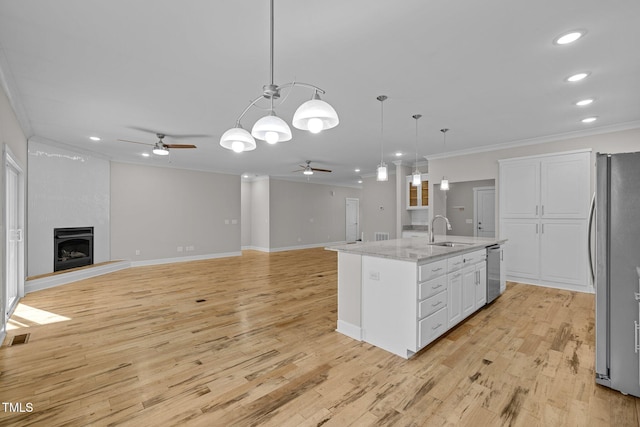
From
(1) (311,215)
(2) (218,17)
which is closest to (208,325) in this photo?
(2) (218,17)

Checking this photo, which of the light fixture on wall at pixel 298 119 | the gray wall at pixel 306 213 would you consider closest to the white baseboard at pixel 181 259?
the gray wall at pixel 306 213

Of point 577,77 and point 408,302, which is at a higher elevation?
point 577,77

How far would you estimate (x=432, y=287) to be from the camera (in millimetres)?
2750

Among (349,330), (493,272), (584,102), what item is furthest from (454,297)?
(584,102)

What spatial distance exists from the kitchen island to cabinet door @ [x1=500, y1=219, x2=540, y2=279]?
2.54 metres

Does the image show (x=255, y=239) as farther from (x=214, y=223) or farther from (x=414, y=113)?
(x=414, y=113)

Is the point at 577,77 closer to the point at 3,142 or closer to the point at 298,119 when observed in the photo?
the point at 298,119

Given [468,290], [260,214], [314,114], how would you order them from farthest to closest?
[260,214], [468,290], [314,114]

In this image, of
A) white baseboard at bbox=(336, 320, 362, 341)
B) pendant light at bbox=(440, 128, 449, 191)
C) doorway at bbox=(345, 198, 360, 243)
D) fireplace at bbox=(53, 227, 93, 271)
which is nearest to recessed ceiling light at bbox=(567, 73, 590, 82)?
pendant light at bbox=(440, 128, 449, 191)

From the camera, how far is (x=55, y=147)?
556cm

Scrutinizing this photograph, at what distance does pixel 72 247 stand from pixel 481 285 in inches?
304

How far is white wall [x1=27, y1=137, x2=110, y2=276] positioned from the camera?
525 cm

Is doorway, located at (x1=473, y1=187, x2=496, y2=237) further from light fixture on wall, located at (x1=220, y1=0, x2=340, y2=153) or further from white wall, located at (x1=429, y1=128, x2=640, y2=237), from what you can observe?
light fixture on wall, located at (x1=220, y1=0, x2=340, y2=153)

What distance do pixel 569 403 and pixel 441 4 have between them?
2.82m
